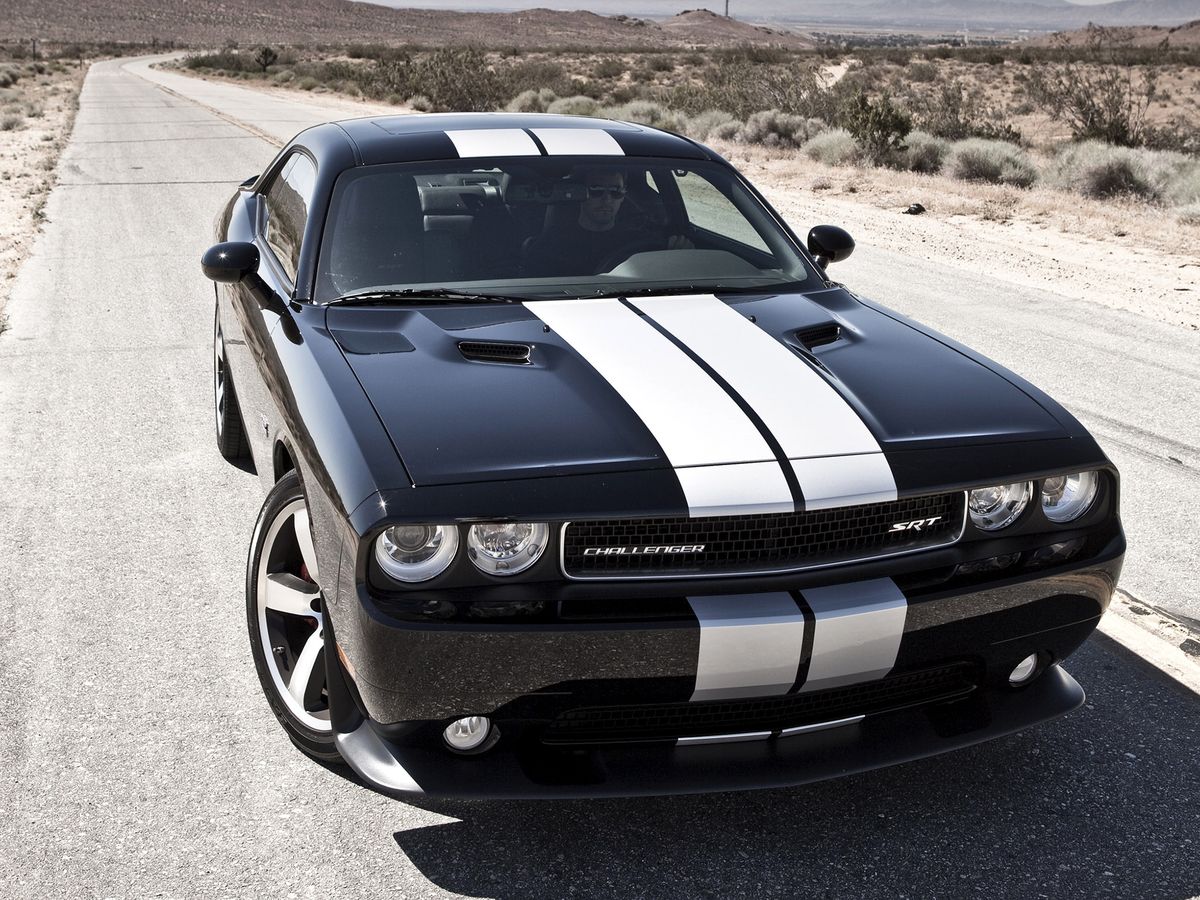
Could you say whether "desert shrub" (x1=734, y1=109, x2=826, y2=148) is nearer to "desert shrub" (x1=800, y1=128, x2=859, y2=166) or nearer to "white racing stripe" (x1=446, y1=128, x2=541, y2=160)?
"desert shrub" (x1=800, y1=128, x2=859, y2=166)

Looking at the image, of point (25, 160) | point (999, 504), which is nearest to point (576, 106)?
point (25, 160)

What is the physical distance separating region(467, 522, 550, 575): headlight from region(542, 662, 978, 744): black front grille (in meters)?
0.33

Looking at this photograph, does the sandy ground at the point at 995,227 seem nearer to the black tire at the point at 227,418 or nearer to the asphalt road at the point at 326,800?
the black tire at the point at 227,418

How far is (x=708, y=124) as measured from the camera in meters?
23.4

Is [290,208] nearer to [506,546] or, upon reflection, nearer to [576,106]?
[506,546]

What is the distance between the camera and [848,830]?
289 cm

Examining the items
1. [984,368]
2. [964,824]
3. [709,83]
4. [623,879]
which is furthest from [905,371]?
[709,83]

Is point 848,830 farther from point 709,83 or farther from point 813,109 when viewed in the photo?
point 709,83

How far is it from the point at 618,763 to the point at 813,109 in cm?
2264

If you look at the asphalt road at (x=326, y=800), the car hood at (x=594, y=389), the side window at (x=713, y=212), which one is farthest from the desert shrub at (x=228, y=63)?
the car hood at (x=594, y=389)

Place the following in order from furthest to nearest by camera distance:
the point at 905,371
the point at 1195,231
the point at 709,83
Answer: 1. the point at 709,83
2. the point at 1195,231
3. the point at 905,371

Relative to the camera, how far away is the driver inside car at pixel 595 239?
3.89 m

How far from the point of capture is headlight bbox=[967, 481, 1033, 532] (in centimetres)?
284

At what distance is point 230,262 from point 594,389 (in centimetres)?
162
